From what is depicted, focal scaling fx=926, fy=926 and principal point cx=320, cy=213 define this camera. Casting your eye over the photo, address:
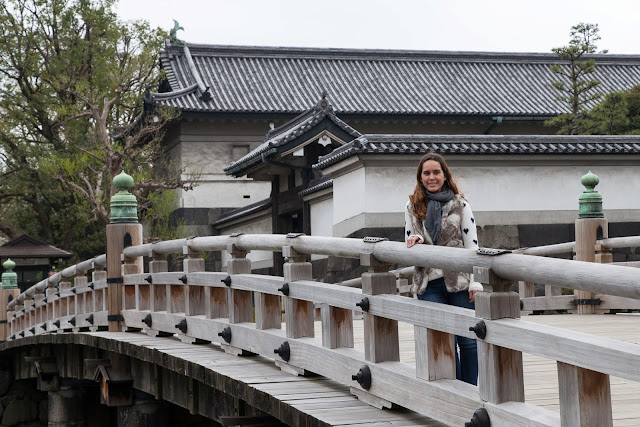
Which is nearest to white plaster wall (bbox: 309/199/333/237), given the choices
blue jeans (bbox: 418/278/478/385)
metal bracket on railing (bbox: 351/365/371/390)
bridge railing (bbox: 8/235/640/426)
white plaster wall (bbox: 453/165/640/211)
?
white plaster wall (bbox: 453/165/640/211)

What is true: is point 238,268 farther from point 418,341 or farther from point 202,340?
point 418,341

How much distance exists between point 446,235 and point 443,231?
0.03 metres

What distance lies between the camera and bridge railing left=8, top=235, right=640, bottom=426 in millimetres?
3613

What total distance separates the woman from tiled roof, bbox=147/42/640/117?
23.2 metres

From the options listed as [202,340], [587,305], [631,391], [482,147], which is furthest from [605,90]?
[631,391]

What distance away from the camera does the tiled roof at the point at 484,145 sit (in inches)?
611

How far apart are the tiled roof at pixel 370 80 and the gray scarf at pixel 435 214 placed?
23214mm

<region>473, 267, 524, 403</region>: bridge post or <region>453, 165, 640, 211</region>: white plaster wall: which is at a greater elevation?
<region>453, 165, 640, 211</region>: white plaster wall

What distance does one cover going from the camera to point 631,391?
511 centimetres

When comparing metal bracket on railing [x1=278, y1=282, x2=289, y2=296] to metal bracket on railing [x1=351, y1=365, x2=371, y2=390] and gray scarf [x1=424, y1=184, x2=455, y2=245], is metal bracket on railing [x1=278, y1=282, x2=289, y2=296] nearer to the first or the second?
metal bracket on railing [x1=351, y1=365, x2=371, y2=390]

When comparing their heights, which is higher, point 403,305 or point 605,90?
point 605,90

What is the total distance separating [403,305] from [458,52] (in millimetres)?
29942

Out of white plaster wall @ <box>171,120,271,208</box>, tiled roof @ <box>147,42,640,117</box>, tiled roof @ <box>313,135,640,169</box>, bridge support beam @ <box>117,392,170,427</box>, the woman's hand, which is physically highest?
tiled roof @ <box>147,42,640,117</box>

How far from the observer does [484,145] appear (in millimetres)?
16047
